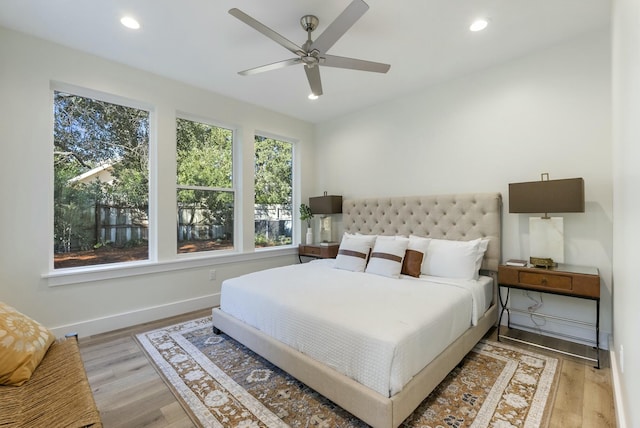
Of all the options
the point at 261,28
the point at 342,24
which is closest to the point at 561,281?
the point at 342,24

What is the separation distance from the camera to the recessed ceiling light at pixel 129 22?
2.41m

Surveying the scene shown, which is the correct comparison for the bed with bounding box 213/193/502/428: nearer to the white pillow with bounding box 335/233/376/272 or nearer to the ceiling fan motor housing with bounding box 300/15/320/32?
the white pillow with bounding box 335/233/376/272

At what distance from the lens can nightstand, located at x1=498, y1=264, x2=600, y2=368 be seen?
2355 millimetres

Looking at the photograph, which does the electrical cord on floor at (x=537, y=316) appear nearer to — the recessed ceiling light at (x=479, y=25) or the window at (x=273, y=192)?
the recessed ceiling light at (x=479, y=25)

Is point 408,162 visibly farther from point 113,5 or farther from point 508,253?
point 113,5

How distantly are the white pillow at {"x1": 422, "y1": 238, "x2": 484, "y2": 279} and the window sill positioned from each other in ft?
8.12

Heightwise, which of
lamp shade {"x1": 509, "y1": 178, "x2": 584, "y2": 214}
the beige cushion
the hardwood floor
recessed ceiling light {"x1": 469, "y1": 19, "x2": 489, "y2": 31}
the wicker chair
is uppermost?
recessed ceiling light {"x1": 469, "y1": 19, "x2": 489, "y2": 31}

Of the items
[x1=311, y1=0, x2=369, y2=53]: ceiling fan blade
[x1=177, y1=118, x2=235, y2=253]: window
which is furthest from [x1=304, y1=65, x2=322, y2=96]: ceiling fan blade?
[x1=177, y1=118, x2=235, y2=253]: window

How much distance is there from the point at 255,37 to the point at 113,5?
3.59ft

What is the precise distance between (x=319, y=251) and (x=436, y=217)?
183cm

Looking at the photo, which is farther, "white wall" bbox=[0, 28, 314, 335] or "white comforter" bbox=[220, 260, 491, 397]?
"white wall" bbox=[0, 28, 314, 335]

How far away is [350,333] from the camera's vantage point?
176 centimetres

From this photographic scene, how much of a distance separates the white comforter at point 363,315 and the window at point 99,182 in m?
1.52

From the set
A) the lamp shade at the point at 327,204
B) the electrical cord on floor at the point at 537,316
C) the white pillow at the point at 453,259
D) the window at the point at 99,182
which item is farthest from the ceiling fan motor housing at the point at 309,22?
the electrical cord on floor at the point at 537,316
